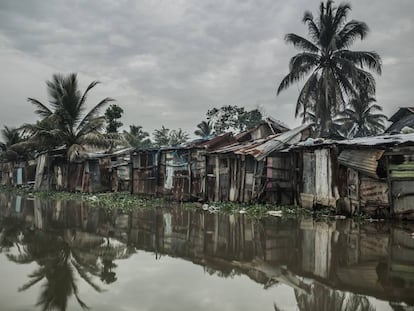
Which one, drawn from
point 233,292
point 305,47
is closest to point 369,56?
point 305,47

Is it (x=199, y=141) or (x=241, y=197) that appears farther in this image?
(x=199, y=141)

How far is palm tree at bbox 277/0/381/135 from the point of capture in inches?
884

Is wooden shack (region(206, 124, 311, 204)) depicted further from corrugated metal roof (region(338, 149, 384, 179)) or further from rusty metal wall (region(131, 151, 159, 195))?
rusty metal wall (region(131, 151, 159, 195))

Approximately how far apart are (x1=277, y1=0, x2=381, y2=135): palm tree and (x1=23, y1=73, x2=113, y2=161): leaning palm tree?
12.8 metres

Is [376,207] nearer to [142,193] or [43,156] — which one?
[142,193]

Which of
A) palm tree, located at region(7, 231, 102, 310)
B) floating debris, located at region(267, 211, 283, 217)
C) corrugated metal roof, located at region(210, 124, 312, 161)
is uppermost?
corrugated metal roof, located at region(210, 124, 312, 161)

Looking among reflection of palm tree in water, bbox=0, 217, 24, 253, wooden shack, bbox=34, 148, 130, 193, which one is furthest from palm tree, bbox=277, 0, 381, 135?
reflection of palm tree in water, bbox=0, 217, 24, 253

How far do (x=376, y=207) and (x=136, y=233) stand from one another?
23.8 ft

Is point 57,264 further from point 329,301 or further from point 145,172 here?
point 145,172

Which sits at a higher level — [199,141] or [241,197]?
[199,141]

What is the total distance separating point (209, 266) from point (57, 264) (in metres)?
2.71

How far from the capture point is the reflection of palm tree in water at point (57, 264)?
489cm

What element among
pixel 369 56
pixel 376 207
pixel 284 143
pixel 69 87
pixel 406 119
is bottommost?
pixel 376 207

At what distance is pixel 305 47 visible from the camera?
23.8 metres
